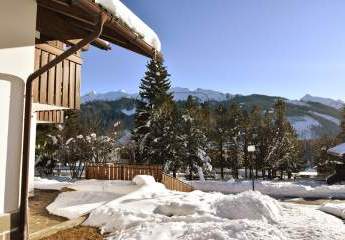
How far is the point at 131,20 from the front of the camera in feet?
22.3

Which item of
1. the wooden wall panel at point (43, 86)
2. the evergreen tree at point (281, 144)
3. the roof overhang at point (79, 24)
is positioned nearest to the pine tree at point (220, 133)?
the evergreen tree at point (281, 144)

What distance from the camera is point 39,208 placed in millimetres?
11828

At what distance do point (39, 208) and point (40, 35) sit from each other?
5713mm

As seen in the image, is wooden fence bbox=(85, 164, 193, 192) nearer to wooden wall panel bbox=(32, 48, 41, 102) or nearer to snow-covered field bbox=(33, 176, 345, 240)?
snow-covered field bbox=(33, 176, 345, 240)

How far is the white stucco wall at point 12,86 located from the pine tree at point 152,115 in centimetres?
2800

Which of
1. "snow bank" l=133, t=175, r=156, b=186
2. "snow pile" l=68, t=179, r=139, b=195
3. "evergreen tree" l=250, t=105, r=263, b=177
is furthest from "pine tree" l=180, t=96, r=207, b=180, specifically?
"snow bank" l=133, t=175, r=156, b=186

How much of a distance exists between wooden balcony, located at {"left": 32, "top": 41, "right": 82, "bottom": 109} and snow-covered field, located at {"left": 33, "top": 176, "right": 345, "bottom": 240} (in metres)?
3.27

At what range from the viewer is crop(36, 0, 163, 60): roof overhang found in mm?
5875

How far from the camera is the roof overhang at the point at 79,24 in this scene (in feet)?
19.3

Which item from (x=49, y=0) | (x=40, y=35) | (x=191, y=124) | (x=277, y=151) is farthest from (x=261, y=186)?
(x=49, y=0)

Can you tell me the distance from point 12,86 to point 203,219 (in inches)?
225

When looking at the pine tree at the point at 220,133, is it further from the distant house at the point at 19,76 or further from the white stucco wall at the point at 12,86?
the white stucco wall at the point at 12,86

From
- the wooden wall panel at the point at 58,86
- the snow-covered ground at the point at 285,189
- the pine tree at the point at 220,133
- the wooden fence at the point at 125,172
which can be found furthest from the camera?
the pine tree at the point at 220,133

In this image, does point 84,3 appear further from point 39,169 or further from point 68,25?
point 39,169
